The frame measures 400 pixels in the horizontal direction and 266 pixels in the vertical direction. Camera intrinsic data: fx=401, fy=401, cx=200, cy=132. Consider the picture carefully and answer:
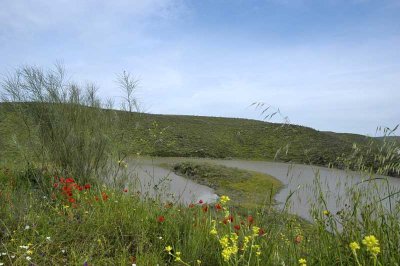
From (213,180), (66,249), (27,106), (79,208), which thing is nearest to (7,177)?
(27,106)

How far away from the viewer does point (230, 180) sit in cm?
1573

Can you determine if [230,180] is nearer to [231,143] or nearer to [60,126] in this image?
[60,126]

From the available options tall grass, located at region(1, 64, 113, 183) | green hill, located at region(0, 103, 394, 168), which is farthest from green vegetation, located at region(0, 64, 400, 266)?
green hill, located at region(0, 103, 394, 168)

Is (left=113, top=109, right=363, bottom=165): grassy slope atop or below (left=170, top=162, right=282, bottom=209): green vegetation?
atop

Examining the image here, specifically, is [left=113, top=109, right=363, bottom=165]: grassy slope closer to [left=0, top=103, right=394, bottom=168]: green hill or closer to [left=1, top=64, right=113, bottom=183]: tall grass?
[left=0, top=103, right=394, bottom=168]: green hill

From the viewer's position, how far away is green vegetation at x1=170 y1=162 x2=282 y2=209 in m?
13.8

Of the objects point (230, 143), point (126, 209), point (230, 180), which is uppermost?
point (126, 209)

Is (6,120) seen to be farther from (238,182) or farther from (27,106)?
(238,182)

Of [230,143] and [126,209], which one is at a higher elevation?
[126,209]

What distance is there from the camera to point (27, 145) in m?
9.33

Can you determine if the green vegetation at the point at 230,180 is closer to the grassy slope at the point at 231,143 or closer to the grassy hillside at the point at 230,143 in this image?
the grassy hillside at the point at 230,143

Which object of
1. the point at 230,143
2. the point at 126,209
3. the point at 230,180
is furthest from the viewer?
the point at 230,143

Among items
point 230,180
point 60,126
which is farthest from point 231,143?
point 60,126

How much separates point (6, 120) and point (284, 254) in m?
8.85
